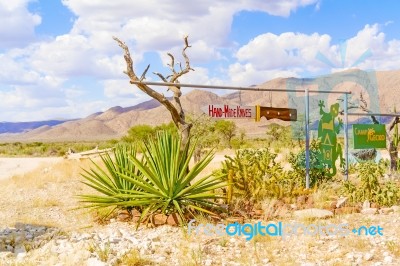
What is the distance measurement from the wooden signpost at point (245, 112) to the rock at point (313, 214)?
2.22m

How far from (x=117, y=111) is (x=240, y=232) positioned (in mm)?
158731

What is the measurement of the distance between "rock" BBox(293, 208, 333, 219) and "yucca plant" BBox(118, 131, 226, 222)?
129 centimetres

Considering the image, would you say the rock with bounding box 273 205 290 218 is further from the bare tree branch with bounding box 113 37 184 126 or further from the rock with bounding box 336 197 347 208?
the bare tree branch with bounding box 113 37 184 126

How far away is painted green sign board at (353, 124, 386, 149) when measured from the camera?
12.3 metres

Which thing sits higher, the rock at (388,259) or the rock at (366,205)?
the rock at (366,205)

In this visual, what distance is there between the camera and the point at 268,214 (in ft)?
29.0

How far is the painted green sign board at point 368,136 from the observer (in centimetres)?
1234

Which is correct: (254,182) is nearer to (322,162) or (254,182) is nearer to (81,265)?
(322,162)

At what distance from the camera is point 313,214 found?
28.8 feet

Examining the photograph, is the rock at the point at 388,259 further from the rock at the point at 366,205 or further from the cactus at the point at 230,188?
the cactus at the point at 230,188

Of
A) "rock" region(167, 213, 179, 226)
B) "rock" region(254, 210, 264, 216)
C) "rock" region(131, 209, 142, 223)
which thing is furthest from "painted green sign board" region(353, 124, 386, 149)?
"rock" region(131, 209, 142, 223)

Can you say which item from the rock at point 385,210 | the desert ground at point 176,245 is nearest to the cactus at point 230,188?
the desert ground at point 176,245

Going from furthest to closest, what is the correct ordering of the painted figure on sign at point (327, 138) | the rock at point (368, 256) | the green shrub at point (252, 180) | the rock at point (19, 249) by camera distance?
the painted figure on sign at point (327, 138) → the green shrub at point (252, 180) → the rock at point (19, 249) → the rock at point (368, 256)

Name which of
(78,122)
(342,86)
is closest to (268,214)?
(342,86)
